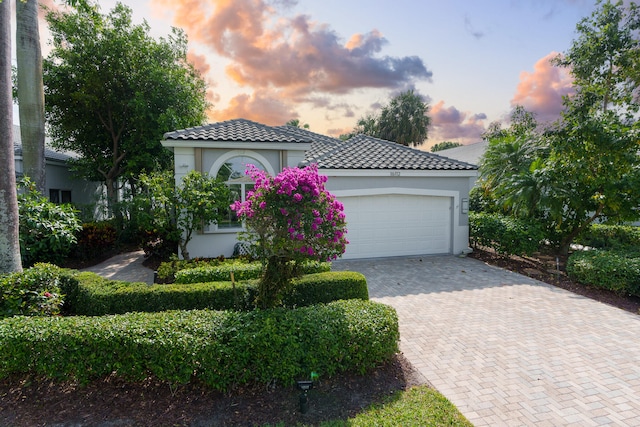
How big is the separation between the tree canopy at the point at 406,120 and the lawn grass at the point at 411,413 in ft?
105

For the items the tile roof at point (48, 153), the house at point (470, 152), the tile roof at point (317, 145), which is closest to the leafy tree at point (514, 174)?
the tile roof at point (317, 145)

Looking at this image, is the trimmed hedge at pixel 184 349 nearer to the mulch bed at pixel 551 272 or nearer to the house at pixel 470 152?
the mulch bed at pixel 551 272

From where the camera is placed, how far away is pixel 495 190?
520 inches

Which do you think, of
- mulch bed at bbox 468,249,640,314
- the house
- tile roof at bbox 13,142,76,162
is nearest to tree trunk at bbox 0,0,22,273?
tile roof at bbox 13,142,76,162

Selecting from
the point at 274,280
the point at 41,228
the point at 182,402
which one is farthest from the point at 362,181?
the point at 41,228

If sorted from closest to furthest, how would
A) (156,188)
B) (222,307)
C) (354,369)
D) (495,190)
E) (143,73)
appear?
(354,369), (222,307), (156,188), (495,190), (143,73)

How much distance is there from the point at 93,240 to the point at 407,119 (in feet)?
98.6

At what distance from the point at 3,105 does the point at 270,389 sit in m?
6.87

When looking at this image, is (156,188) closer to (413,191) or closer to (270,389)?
(270,389)

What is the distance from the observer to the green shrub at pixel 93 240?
11.3 metres

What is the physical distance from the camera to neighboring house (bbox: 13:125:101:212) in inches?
594

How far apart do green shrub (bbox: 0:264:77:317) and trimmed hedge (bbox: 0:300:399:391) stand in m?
1.25

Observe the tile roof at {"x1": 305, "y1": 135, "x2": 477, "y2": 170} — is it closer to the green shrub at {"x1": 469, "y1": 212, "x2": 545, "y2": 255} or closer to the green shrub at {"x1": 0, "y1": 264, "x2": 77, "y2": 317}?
the green shrub at {"x1": 469, "y1": 212, "x2": 545, "y2": 255}

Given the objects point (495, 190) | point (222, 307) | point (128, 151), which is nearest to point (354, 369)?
point (222, 307)
